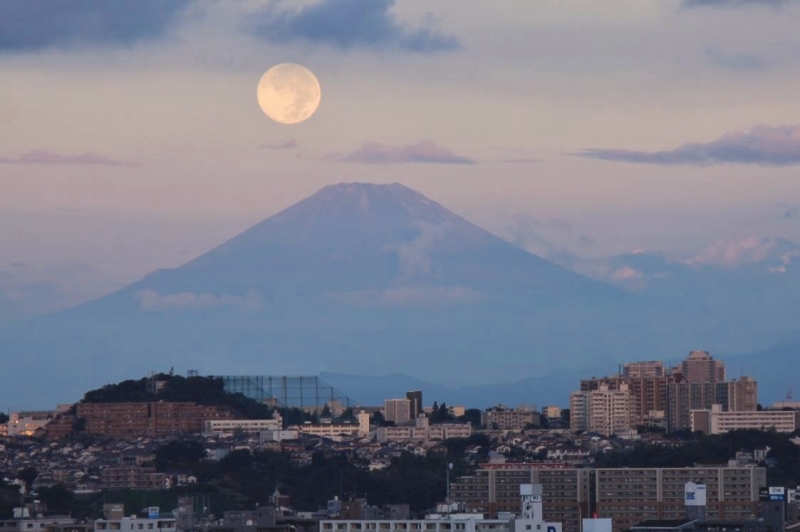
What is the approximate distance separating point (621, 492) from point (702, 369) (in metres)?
71.6

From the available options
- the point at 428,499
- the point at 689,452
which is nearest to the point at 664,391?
the point at 689,452

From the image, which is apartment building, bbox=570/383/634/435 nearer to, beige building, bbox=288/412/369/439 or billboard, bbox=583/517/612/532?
beige building, bbox=288/412/369/439

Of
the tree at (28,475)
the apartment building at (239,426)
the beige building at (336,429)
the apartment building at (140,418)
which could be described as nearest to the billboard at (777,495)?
the tree at (28,475)

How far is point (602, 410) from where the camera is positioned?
13375 centimetres

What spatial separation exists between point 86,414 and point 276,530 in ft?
243

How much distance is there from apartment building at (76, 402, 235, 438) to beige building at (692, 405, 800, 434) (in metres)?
23.6

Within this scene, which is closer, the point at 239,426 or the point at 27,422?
the point at 239,426

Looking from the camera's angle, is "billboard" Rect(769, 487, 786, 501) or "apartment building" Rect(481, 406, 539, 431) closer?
"billboard" Rect(769, 487, 786, 501)

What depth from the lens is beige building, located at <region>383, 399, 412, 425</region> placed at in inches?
5600

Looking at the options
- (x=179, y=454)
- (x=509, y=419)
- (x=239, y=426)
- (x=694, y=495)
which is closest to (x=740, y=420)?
(x=509, y=419)

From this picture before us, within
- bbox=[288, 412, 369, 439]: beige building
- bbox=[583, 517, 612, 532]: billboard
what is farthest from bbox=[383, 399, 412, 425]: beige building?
bbox=[583, 517, 612, 532]: billboard

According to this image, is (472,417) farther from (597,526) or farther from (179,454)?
(597,526)

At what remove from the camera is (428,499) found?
294 ft

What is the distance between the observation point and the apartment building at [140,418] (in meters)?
125
